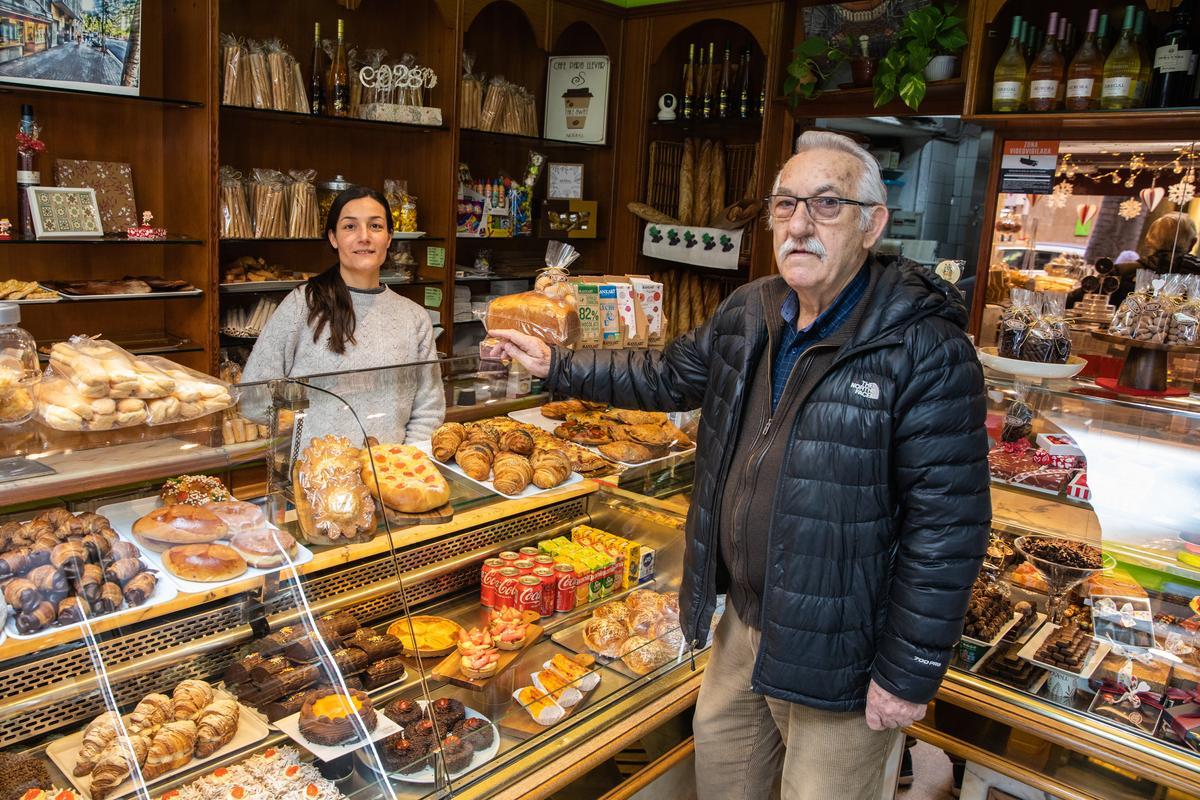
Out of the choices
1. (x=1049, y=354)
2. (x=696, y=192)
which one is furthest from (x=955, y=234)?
(x=1049, y=354)

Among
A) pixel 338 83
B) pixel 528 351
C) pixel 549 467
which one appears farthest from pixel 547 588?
pixel 338 83

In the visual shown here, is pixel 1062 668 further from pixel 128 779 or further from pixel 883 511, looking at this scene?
pixel 128 779

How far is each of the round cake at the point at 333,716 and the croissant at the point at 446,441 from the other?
51 centimetres

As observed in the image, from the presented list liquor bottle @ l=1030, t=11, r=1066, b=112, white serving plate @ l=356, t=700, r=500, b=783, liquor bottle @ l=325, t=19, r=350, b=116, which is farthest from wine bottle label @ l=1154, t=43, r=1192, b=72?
white serving plate @ l=356, t=700, r=500, b=783

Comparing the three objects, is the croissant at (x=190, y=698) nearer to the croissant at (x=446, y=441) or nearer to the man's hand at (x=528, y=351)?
the croissant at (x=446, y=441)

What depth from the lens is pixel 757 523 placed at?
1.76 metres

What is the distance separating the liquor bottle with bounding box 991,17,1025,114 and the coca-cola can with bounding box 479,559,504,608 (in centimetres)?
319

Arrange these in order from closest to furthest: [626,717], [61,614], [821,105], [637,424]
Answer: [61,614] → [626,717] → [637,424] → [821,105]

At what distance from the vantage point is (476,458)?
1.98 meters

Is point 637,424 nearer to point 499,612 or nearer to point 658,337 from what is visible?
point 658,337

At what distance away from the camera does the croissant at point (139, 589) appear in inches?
58.1

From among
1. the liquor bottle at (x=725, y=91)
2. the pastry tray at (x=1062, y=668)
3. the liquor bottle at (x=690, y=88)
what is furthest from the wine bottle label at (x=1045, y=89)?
the pastry tray at (x=1062, y=668)

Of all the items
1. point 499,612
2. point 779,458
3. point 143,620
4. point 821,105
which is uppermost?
point 821,105

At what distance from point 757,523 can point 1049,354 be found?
1.25 m
